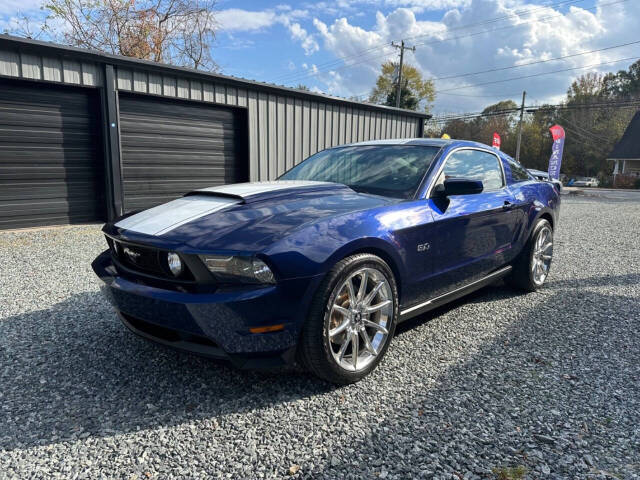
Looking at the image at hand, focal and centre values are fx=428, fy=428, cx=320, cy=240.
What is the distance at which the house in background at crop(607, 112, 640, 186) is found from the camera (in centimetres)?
4369

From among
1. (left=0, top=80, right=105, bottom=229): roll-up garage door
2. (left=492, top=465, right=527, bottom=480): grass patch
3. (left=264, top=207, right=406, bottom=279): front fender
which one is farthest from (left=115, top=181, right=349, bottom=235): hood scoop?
(left=0, top=80, right=105, bottom=229): roll-up garage door

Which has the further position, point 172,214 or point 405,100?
point 405,100

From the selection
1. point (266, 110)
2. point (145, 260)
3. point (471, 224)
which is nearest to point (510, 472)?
point (471, 224)

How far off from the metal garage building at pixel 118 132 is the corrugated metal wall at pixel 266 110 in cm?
2

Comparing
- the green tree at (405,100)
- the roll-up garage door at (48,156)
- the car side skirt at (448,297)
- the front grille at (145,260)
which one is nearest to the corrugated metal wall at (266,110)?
the roll-up garage door at (48,156)

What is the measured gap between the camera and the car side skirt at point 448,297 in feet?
9.55

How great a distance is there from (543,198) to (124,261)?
4.00 m

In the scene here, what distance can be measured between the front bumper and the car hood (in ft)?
0.80

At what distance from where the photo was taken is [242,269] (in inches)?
83.8

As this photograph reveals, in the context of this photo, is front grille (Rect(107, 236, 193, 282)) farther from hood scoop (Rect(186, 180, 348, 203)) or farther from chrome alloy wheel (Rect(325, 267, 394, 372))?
chrome alloy wheel (Rect(325, 267, 394, 372))

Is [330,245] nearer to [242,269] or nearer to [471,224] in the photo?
[242,269]

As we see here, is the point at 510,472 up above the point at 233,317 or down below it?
below

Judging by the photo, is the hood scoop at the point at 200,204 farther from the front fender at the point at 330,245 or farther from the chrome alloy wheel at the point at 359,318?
the chrome alloy wheel at the point at 359,318

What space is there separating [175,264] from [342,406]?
1173 mm
